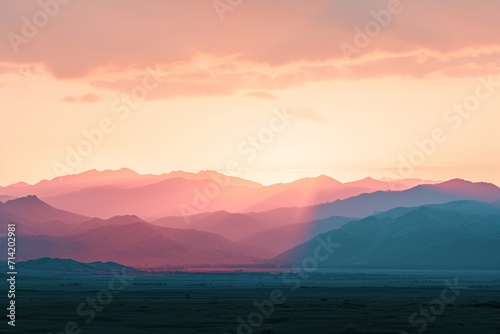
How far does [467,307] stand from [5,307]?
37.2m

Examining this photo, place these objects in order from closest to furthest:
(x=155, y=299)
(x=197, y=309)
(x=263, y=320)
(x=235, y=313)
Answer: (x=263, y=320) → (x=235, y=313) → (x=197, y=309) → (x=155, y=299)

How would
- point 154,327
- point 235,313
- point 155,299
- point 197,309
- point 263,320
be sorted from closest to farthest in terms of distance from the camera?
point 154,327
point 263,320
point 235,313
point 197,309
point 155,299

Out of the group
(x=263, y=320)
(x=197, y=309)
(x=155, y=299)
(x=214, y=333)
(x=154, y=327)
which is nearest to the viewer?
(x=214, y=333)

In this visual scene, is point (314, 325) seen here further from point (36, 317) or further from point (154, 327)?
point (36, 317)

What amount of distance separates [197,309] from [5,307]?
1499cm

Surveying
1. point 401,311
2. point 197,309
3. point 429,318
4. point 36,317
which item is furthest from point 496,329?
point 36,317

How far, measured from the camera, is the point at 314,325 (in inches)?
2291

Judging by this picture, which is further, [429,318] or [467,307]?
[467,307]

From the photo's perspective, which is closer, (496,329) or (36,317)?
(496,329)

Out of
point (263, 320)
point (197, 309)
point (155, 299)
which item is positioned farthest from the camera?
point (155, 299)

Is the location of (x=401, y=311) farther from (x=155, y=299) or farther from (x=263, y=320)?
(x=155, y=299)

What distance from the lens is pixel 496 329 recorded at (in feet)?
184

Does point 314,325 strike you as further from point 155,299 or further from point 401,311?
point 155,299

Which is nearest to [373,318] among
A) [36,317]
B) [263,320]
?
[263,320]
